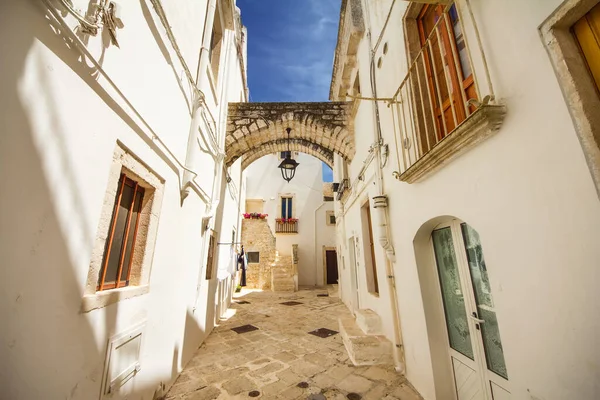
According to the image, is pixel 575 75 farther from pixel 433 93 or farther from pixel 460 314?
pixel 460 314

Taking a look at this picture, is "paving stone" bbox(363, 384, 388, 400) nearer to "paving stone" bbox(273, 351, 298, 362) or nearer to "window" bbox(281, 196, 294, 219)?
"paving stone" bbox(273, 351, 298, 362)

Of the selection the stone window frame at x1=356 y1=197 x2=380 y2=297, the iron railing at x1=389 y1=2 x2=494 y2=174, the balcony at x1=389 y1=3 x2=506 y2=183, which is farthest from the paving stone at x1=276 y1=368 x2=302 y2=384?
the iron railing at x1=389 y1=2 x2=494 y2=174

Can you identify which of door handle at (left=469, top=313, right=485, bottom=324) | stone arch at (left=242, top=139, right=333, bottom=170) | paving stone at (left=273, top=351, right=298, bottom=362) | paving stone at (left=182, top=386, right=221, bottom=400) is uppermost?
stone arch at (left=242, top=139, right=333, bottom=170)

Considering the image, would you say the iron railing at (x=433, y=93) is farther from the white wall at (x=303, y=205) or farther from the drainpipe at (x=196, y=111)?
the white wall at (x=303, y=205)

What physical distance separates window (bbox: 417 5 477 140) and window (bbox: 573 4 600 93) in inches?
26.6

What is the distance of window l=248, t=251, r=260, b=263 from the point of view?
46.7 ft

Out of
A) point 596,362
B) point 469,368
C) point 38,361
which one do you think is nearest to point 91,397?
point 38,361

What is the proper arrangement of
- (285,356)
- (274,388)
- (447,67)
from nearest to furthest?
(447,67)
(274,388)
(285,356)

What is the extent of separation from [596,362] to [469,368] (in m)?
1.48

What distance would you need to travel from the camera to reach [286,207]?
17984 mm

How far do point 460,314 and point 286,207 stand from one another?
15.9 m

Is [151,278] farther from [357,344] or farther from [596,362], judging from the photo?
[596,362]

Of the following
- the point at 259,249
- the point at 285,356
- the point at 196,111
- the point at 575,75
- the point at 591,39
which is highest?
the point at 196,111

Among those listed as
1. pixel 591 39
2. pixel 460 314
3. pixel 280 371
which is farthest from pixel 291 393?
pixel 591 39
